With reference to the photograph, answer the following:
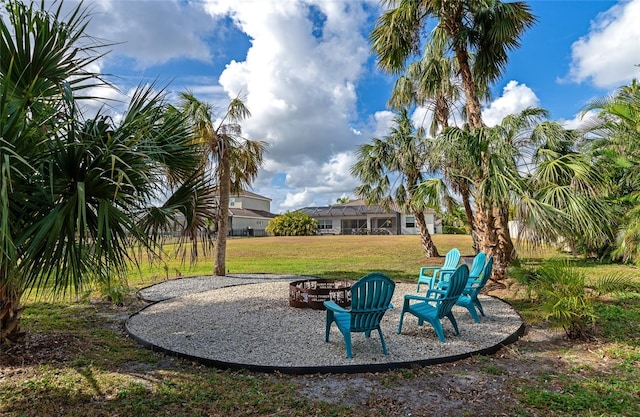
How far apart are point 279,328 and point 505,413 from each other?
364 cm

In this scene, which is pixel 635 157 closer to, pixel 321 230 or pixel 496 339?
pixel 496 339

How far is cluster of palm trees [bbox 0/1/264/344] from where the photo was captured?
3.04 metres

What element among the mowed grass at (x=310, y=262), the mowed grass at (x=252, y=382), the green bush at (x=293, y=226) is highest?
the green bush at (x=293, y=226)

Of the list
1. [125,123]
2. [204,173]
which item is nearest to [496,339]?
[204,173]

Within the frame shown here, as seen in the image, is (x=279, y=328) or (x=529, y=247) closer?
(x=279, y=328)

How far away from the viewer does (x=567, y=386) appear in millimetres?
3725

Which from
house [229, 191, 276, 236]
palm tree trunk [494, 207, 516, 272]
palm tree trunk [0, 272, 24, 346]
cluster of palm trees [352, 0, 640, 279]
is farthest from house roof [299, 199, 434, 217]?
palm tree trunk [0, 272, 24, 346]

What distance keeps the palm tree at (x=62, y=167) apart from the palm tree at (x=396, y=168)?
12394 mm

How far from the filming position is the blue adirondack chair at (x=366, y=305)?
455 cm

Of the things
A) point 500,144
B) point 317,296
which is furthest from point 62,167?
point 500,144

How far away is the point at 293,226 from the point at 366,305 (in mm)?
33390

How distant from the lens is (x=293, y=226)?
37.8 metres

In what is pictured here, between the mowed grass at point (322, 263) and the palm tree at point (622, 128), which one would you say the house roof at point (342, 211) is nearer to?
the mowed grass at point (322, 263)

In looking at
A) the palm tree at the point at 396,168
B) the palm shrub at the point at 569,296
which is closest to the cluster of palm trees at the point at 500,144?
Answer: the palm shrub at the point at 569,296
